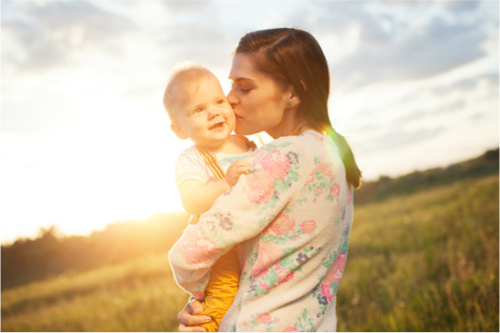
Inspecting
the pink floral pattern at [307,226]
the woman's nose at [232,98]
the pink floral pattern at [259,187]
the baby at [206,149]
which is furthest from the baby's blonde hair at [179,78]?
the pink floral pattern at [307,226]

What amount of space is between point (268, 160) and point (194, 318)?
84 cm

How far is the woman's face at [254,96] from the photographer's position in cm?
192

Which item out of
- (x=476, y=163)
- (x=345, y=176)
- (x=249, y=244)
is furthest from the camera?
(x=476, y=163)

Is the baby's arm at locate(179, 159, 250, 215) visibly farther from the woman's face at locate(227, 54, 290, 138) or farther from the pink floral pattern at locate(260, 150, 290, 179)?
the woman's face at locate(227, 54, 290, 138)

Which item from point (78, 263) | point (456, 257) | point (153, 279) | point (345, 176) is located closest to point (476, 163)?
point (456, 257)

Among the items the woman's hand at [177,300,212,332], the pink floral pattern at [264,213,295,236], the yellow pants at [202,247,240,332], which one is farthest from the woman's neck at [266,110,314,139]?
the woman's hand at [177,300,212,332]

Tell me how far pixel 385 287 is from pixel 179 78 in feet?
17.9

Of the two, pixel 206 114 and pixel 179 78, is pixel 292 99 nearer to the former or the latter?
pixel 206 114

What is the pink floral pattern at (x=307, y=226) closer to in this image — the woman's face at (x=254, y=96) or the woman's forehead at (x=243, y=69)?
the woman's face at (x=254, y=96)

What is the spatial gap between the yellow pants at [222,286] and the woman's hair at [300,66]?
0.72 m

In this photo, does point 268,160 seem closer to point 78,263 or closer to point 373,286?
point 373,286

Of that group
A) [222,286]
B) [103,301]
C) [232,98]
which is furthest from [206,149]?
[103,301]

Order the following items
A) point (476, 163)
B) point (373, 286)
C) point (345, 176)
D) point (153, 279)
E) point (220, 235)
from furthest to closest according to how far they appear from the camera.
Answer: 1. point (476, 163)
2. point (153, 279)
3. point (373, 286)
4. point (345, 176)
5. point (220, 235)

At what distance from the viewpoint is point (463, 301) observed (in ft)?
15.6
